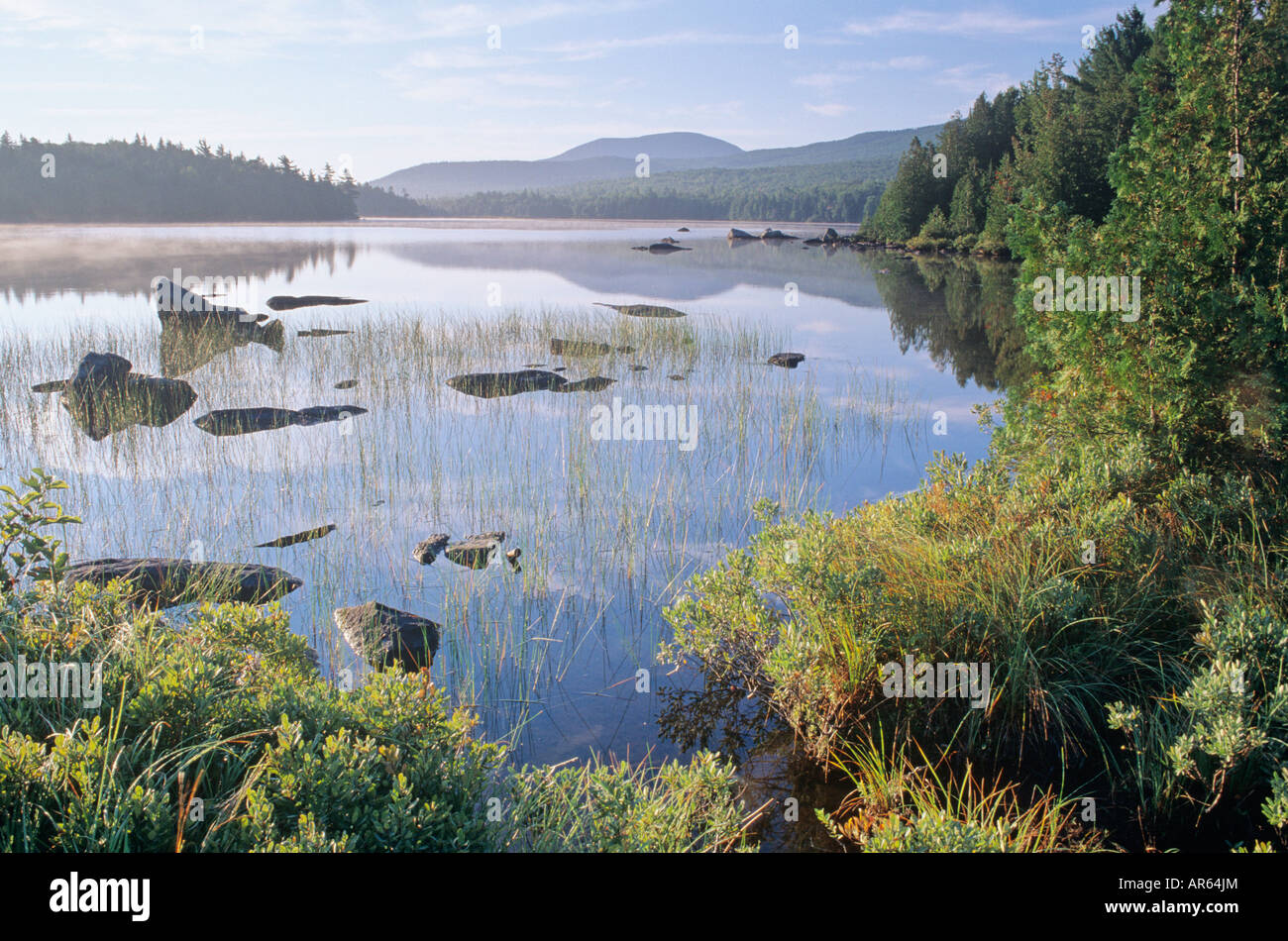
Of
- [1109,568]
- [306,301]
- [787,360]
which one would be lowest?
[1109,568]

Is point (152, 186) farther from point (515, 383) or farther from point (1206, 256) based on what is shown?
point (1206, 256)

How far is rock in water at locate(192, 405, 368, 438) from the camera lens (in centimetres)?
1166

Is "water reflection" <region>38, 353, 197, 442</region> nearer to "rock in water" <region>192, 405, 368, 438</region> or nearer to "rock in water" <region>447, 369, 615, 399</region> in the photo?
"rock in water" <region>192, 405, 368, 438</region>

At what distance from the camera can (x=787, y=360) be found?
1664 centimetres

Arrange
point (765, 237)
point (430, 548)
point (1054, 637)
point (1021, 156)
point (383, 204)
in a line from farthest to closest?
point (383, 204)
point (765, 237)
point (1021, 156)
point (430, 548)
point (1054, 637)

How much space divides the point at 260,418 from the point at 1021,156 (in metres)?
44.3

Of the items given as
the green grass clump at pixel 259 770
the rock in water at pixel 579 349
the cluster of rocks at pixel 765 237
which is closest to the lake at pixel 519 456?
the rock in water at pixel 579 349

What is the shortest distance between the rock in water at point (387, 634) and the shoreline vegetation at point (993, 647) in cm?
98

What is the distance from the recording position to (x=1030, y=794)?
4289mm

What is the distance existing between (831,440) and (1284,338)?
572 cm

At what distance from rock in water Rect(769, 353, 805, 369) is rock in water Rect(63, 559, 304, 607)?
11.4 meters

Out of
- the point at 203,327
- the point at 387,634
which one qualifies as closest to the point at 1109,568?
the point at 387,634

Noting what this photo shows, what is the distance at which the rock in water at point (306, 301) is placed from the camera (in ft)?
76.0
